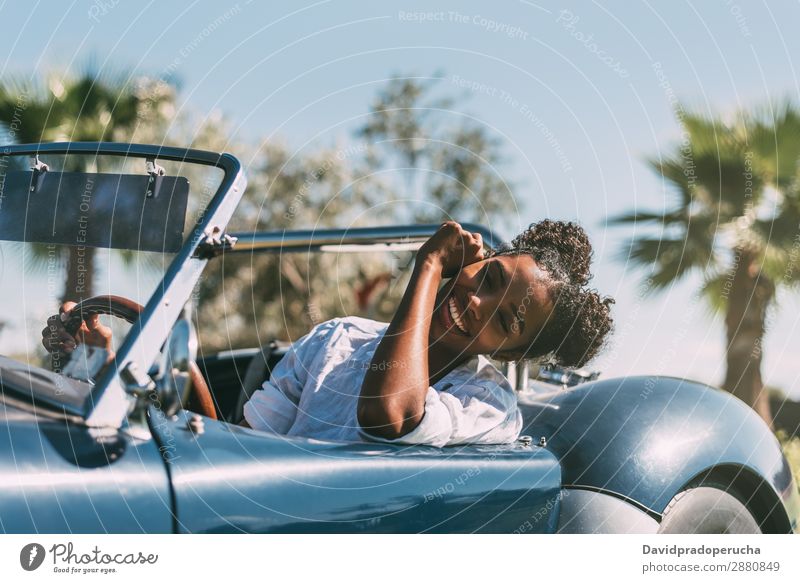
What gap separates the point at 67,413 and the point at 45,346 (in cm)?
56

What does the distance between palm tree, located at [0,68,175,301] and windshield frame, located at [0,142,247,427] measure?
16.6 ft

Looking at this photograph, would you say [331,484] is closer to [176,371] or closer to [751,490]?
[176,371]

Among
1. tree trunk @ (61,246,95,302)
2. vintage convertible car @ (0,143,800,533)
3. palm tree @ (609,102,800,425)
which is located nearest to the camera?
vintage convertible car @ (0,143,800,533)

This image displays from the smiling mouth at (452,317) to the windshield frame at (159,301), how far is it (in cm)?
59

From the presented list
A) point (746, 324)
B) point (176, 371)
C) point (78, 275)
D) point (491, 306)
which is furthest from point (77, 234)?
point (746, 324)

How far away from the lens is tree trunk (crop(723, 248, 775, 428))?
714cm

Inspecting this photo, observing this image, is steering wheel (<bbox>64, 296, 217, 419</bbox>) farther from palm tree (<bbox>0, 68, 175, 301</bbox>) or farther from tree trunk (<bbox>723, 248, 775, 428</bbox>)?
tree trunk (<bbox>723, 248, 775, 428</bbox>)

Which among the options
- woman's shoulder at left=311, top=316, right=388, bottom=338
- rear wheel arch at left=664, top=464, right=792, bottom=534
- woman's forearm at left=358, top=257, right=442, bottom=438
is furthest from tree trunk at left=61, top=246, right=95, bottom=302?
rear wheel arch at left=664, top=464, right=792, bottom=534

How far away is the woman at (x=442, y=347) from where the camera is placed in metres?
1.90

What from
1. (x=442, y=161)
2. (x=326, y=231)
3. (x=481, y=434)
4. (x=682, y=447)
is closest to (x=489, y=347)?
(x=481, y=434)

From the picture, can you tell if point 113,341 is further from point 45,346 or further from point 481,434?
point 481,434

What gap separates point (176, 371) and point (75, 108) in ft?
22.3

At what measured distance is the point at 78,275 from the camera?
7.02ft

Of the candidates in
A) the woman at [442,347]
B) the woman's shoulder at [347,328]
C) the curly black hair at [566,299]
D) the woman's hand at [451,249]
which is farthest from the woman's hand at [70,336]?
the curly black hair at [566,299]
